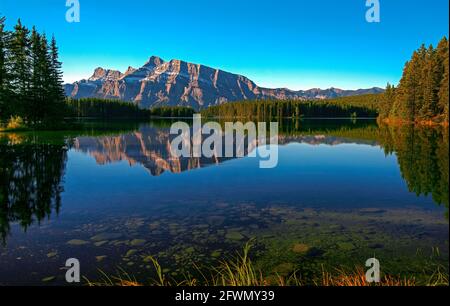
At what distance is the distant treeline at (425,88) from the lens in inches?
2849

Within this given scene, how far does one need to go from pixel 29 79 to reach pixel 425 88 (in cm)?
8097

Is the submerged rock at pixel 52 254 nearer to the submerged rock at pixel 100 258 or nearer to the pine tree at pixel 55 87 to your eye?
the submerged rock at pixel 100 258

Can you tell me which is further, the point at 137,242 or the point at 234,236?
the point at 234,236

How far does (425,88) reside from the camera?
74250 millimetres

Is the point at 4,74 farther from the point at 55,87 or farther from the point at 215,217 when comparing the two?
the point at 215,217

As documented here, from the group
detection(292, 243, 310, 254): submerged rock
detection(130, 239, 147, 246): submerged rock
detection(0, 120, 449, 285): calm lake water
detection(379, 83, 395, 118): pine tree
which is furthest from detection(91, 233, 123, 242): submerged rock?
detection(379, 83, 395, 118): pine tree

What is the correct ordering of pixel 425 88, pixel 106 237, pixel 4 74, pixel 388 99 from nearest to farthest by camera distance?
pixel 106 237, pixel 4 74, pixel 425 88, pixel 388 99

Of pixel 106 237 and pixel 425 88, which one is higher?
pixel 425 88

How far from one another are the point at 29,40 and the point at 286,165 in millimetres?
53047

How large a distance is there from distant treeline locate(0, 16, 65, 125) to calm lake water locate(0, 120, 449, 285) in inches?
1177

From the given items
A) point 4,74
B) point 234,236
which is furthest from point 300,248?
point 4,74

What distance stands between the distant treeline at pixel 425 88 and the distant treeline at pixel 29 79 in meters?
75.8

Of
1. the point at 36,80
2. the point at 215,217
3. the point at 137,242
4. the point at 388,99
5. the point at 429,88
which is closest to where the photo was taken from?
the point at 137,242

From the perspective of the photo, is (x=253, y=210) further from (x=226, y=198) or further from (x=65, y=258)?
(x=65, y=258)
